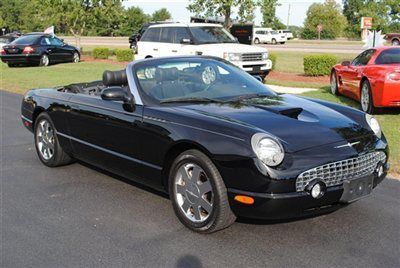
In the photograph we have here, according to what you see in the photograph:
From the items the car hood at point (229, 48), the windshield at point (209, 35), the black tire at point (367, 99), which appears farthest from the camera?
the windshield at point (209, 35)

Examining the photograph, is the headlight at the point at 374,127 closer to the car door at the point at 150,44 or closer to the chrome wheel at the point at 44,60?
the car door at the point at 150,44

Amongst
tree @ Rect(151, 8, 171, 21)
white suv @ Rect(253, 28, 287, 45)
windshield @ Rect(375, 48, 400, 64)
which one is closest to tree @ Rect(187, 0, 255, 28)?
windshield @ Rect(375, 48, 400, 64)

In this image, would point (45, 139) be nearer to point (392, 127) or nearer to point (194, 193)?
point (194, 193)

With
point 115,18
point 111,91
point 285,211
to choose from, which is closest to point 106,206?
point 111,91

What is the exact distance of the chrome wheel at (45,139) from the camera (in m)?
6.33

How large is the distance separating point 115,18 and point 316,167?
30.6 metres

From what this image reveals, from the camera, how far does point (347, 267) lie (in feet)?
11.6

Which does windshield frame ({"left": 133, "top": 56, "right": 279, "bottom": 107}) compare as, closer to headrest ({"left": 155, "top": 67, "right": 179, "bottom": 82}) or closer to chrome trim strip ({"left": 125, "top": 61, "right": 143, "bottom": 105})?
chrome trim strip ({"left": 125, "top": 61, "right": 143, "bottom": 105})

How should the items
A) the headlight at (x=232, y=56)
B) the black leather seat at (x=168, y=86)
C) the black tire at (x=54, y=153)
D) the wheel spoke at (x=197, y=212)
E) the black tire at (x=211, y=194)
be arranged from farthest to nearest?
the headlight at (x=232, y=56) → the black tire at (x=54, y=153) → the black leather seat at (x=168, y=86) → the wheel spoke at (x=197, y=212) → the black tire at (x=211, y=194)

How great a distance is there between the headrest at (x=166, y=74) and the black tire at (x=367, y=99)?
5322mm

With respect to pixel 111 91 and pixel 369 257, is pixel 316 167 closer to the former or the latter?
pixel 369 257

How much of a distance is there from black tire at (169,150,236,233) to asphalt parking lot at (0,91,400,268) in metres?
0.10

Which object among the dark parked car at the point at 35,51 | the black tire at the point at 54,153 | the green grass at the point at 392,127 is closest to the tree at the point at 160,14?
the dark parked car at the point at 35,51

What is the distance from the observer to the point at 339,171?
12.7ft
